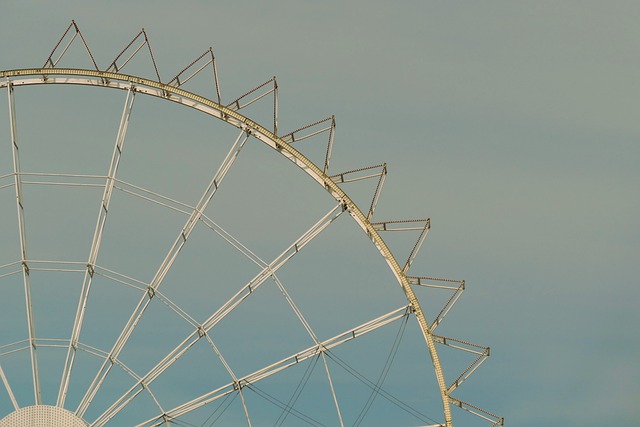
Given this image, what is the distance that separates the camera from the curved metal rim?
131 m

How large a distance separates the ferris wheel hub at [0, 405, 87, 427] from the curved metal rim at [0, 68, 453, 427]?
2304 cm

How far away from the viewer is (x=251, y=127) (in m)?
133

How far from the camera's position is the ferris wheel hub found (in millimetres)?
129000

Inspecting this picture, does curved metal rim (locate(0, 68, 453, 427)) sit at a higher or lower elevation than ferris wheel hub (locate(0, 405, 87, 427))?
higher

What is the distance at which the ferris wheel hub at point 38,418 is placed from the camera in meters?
129

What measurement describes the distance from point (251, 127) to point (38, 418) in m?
25.5

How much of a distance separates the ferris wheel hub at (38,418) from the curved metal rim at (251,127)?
75.6ft

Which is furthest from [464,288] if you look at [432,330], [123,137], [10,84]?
[10,84]

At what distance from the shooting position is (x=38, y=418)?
424 feet

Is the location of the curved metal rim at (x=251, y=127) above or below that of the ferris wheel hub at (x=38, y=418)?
above

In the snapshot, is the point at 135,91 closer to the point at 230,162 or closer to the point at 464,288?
the point at 230,162

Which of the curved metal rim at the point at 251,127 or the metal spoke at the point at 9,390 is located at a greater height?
the curved metal rim at the point at 251,127

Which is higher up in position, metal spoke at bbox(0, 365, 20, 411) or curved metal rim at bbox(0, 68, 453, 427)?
curved metal rim at bbox(0, 68, 453, 427)

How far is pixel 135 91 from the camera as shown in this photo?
13212cm
